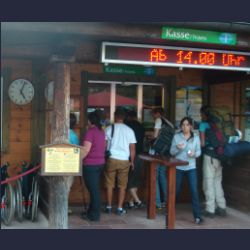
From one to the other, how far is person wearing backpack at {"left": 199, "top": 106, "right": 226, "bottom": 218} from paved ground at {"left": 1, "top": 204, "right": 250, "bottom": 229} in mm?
216

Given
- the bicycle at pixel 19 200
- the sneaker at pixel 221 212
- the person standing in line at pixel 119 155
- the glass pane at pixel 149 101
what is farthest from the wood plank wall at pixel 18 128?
the sneaker at pixel 221 212

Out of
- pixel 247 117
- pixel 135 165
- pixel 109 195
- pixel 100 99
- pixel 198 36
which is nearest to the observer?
pixel 198 36

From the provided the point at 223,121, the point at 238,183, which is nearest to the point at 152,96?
the point at 223,121

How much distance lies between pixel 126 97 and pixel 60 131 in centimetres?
266

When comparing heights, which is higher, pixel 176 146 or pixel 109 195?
pixel 176 146

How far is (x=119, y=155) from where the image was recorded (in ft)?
26.6

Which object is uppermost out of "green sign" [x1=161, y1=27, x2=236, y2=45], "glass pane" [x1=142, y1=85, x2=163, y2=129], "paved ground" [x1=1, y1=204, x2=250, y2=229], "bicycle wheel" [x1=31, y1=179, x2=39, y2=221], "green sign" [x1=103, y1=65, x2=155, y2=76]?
"green sign" [x1=161, y1=27, x2=236, y2=45]

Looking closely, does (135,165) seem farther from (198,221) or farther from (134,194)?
(198,221)

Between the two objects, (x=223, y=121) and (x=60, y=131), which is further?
(x=223, y=121)

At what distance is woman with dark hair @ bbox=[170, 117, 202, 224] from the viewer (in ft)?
25.2

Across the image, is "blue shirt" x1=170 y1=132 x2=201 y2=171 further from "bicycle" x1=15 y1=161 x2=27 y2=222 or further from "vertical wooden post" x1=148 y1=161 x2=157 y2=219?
"bicycle" x1=15 y1=161 x2=27 y2=222

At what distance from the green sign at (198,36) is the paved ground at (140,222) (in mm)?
2726

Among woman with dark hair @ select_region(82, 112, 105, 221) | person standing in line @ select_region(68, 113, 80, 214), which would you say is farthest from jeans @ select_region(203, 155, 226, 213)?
person standing in line @ select_region(68, 113, 80, 214)

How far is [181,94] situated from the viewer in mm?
9109
